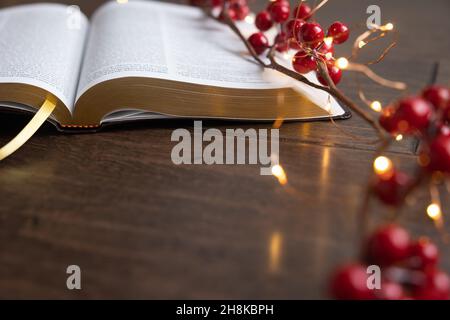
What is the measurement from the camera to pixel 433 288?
0.49 m

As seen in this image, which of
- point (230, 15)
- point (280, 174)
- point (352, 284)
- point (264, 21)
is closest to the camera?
point (352, 284)

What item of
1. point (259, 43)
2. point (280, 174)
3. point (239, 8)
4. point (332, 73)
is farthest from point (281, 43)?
point (280, 174)

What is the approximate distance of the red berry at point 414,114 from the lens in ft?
1.97

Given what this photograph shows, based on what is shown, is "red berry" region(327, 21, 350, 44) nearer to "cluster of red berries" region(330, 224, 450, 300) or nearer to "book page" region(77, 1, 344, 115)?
"book page" region(77, 1, 344, 115)

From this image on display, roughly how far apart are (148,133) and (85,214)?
219mm

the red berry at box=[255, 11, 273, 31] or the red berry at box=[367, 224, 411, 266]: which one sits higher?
the red berry at box=[255, 11, 273, 31]

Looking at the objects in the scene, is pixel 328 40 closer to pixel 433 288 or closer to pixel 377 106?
pixel 377 106

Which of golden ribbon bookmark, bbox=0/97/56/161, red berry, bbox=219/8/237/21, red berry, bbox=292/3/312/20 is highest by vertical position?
red berry, bbox=219/8/237/21

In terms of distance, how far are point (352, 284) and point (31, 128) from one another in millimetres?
514

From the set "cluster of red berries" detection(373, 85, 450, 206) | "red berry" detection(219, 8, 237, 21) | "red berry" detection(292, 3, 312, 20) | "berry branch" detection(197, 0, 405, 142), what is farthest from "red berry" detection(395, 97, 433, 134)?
"red berry" detection(219, 8, 237, 21)

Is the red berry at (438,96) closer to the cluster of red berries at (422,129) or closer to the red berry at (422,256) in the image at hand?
the cluster of red berries at (422,129)

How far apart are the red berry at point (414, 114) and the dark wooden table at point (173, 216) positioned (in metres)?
0.09

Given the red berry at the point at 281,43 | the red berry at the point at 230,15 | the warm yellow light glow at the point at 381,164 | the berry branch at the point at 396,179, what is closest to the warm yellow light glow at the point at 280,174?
the berry branch at the point at 396,179

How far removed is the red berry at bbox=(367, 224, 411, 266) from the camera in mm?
480
